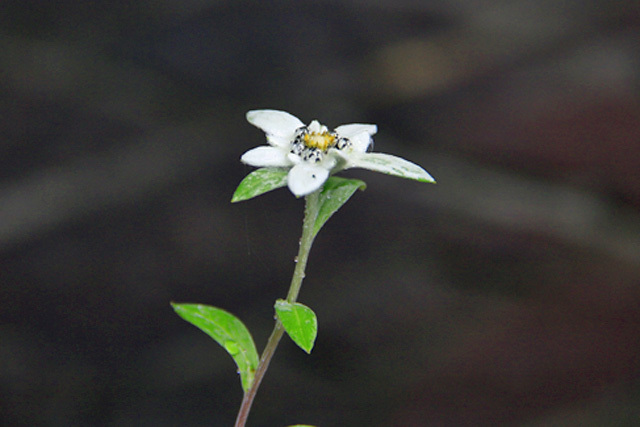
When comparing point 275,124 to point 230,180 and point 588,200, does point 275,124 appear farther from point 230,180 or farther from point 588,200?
point 588,200

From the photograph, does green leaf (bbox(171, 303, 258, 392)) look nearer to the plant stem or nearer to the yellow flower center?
the plant stem

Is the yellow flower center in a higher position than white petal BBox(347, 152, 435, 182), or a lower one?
higher

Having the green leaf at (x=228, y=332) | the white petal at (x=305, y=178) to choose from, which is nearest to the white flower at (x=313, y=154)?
the white petal at (x=305, y=178)

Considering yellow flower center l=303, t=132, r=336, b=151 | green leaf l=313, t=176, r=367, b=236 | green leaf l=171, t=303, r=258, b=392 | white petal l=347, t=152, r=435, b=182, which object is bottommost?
green leaf l=171, t=303, r=258, b=392

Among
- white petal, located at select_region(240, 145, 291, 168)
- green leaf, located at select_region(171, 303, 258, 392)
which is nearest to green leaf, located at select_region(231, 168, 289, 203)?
white petal, located at select_region(240, 145, 291, 168)

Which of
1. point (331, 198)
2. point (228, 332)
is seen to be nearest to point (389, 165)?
point (331, 198)

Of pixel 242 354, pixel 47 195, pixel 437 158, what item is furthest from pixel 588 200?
pixel 47 195
